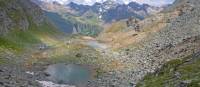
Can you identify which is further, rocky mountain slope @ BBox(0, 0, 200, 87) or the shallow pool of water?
the shallow pool of water

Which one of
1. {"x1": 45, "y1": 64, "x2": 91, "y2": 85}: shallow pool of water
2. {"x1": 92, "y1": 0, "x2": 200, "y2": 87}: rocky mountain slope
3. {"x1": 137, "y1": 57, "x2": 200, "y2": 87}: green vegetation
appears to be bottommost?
{"x1": 45, "y1": 64, "x2": 91, "y2": 85}: shallow pool of water

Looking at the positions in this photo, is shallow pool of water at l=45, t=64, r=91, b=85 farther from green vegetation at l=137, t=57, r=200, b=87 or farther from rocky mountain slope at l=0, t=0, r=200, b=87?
green vegetation at l=137, t=57, r=200, b=87

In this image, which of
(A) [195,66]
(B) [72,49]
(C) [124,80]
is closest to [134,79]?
(C) [124,80]

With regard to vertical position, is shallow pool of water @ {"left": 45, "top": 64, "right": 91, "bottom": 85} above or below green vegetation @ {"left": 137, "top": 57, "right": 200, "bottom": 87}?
below

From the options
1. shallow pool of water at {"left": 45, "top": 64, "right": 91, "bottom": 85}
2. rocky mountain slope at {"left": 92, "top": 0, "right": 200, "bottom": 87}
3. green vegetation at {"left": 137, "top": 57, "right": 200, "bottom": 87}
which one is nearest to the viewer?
green vegetation at {"left": 137, "top": 57, "right": 200, "bottom": 87}

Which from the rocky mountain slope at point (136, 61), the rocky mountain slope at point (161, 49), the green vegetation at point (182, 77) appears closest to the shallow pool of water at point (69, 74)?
the rocky mountain slope at point (136, 61)

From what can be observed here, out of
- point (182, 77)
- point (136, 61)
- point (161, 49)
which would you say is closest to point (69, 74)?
point (136, 61)

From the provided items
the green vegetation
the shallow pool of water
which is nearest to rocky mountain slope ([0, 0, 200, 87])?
the green vegetation

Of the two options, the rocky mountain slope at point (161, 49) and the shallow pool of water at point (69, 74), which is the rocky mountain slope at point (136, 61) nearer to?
the rocky mountain slope at point (161, 49)
